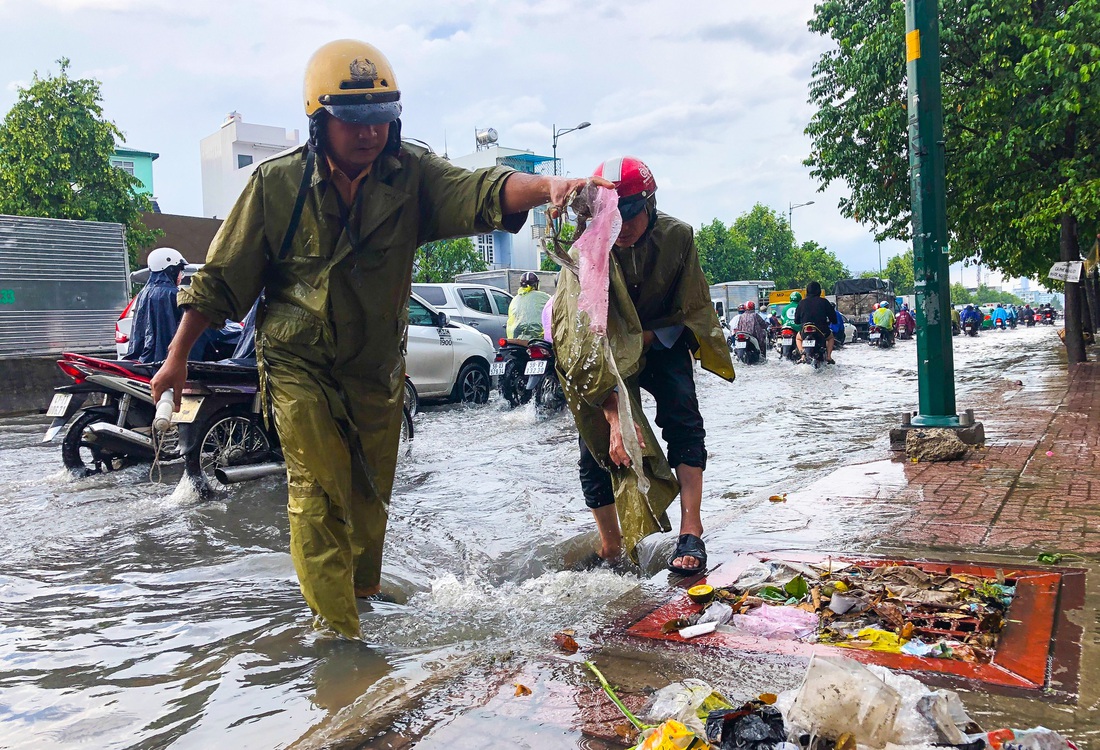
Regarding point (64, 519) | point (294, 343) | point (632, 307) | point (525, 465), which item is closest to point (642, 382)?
point (632, 307)

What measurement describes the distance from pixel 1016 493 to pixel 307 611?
3.64 m

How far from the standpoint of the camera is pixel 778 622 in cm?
295

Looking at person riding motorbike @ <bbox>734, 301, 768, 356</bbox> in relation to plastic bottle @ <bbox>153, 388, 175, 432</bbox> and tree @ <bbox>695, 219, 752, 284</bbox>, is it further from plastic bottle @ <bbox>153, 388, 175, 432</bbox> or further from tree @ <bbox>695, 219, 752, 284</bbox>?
tree @ <bbox>695, 219, 752, 284</bbox>

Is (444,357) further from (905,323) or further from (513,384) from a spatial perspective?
(905,323)

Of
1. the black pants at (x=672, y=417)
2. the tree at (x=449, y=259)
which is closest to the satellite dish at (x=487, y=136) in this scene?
the tree at (x=449, y=259)

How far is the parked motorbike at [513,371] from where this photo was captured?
11.3m

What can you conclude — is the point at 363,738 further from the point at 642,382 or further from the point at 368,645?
the point at 642,382

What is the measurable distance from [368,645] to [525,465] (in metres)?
4.14

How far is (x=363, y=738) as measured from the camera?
2225 millimetres

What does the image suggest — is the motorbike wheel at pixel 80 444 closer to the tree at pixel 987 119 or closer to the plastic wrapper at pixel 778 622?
the plastic wrapper at pixel 778 622

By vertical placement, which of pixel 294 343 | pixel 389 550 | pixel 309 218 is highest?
pixel 309 218

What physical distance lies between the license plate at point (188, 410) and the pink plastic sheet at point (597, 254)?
364 cm

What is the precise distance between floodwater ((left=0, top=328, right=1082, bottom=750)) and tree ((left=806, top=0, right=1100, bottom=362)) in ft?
28.6

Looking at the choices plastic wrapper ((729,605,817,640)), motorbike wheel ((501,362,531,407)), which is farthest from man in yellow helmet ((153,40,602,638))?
motorbike wheel ((501,362,531,407))
